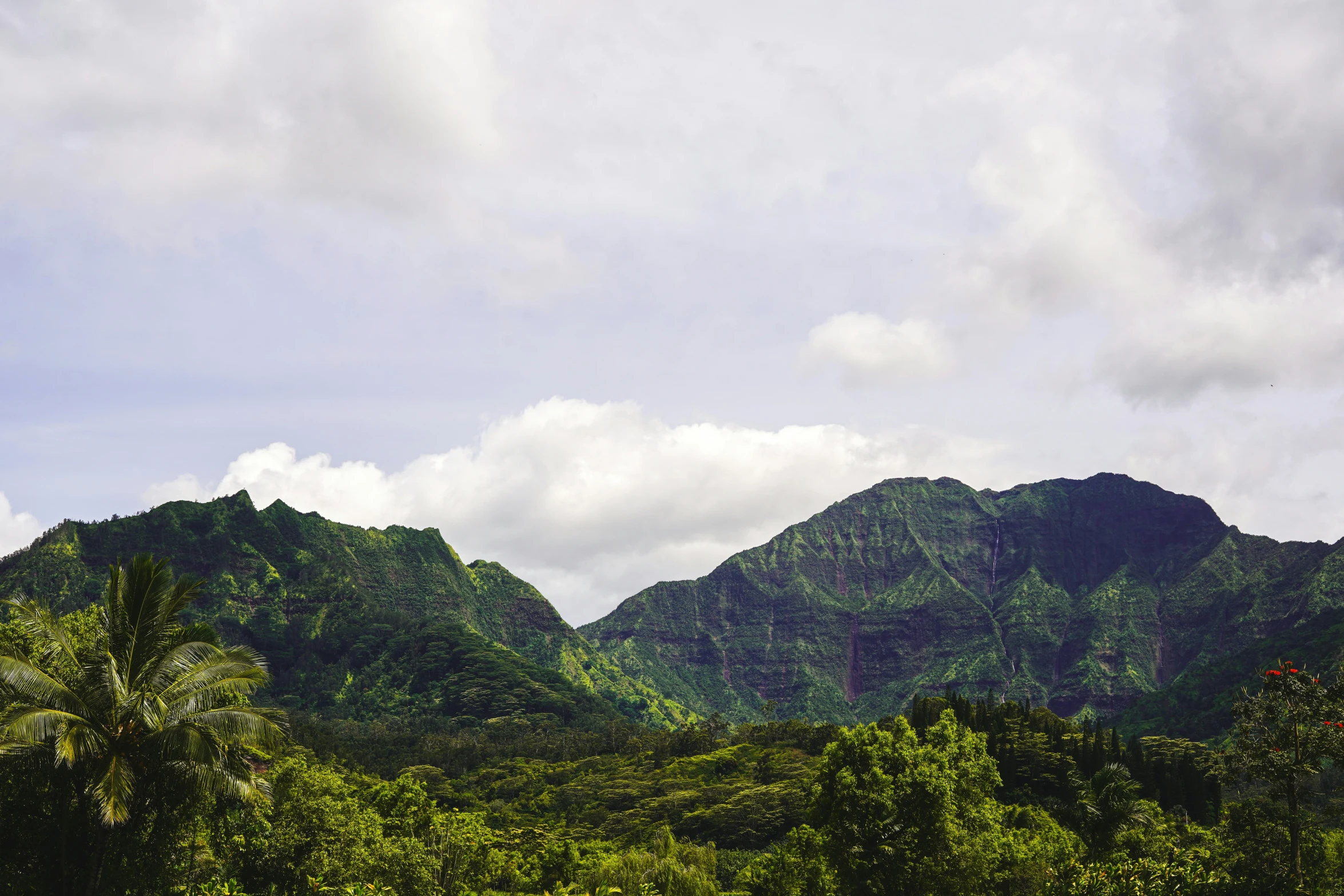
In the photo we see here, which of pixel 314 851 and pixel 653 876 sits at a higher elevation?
pixel 314 851

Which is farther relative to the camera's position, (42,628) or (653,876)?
(653,876)

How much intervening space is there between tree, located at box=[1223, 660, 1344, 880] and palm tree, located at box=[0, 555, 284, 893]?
96.6 ft

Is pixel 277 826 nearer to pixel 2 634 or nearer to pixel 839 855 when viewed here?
pixel 2 634

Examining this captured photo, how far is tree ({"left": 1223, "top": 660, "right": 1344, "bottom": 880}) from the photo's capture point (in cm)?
2719

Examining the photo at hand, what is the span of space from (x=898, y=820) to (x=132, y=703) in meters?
28.0

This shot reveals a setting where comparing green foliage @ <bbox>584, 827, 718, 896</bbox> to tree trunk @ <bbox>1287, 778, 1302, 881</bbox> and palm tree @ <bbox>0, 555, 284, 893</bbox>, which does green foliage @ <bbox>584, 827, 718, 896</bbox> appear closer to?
palm tree @ <bbox>0, 555, 284, 893</bbox>

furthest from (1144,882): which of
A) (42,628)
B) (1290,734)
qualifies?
(42,628)

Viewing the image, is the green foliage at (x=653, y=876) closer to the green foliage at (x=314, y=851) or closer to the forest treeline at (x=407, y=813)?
the forest treeline at (x=407, y=813)

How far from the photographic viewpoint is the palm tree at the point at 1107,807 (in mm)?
50594

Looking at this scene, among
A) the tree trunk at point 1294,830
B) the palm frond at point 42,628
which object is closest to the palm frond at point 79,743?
the palm frond at point 42,628

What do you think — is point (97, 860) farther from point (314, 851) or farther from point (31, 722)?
point (314, 851)

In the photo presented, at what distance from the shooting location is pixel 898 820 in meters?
37.2

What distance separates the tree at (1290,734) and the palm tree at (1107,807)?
2355 cm

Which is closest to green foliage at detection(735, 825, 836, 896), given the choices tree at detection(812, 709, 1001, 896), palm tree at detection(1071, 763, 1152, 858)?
tree at detection(812, 709, 1001, 896)
